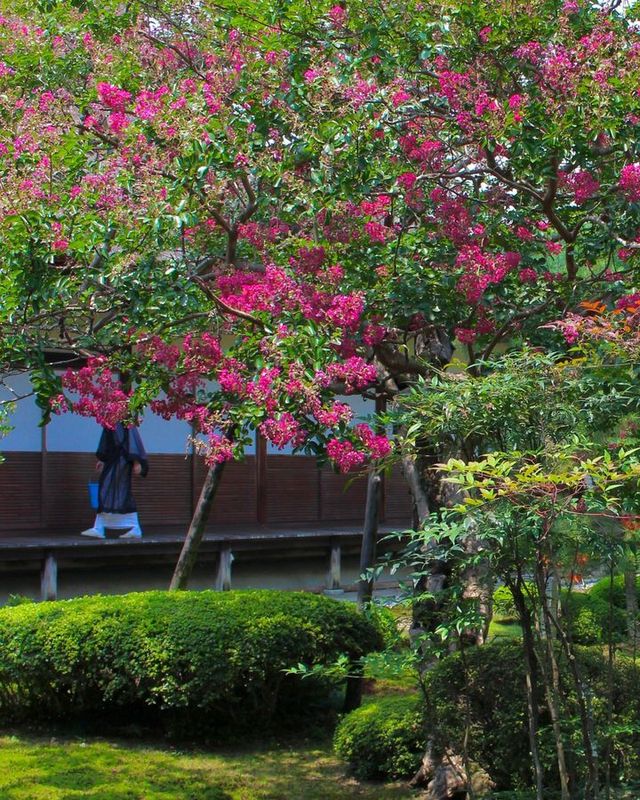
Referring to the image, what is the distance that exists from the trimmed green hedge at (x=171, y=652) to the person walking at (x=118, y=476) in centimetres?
437

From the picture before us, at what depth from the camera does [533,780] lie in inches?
212

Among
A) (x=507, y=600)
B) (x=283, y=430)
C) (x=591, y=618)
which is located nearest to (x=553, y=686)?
(x=507, y=600)

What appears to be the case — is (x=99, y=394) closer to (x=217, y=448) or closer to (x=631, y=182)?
(x=217, y=448)

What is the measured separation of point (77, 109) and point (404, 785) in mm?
5975

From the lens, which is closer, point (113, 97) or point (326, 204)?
point (326, 204)

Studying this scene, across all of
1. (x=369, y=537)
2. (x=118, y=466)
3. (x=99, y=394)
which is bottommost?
(x=369, y=537)

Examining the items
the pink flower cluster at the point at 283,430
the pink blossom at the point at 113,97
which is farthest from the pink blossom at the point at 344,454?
the pink blossom at the point at 113,97

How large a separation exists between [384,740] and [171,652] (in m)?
1.47

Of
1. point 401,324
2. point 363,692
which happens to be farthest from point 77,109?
point 363,692

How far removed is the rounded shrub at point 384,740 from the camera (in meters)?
6.29

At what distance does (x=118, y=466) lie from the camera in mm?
12125

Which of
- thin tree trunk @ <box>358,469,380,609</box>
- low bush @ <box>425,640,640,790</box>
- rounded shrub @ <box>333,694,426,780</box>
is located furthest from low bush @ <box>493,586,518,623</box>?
thin tree trunk @ <box>358,469,380,609</box>

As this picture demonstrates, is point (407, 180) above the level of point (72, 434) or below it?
above

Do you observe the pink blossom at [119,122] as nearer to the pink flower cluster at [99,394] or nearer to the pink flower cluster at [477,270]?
the pink flower cluster at [99,394]
